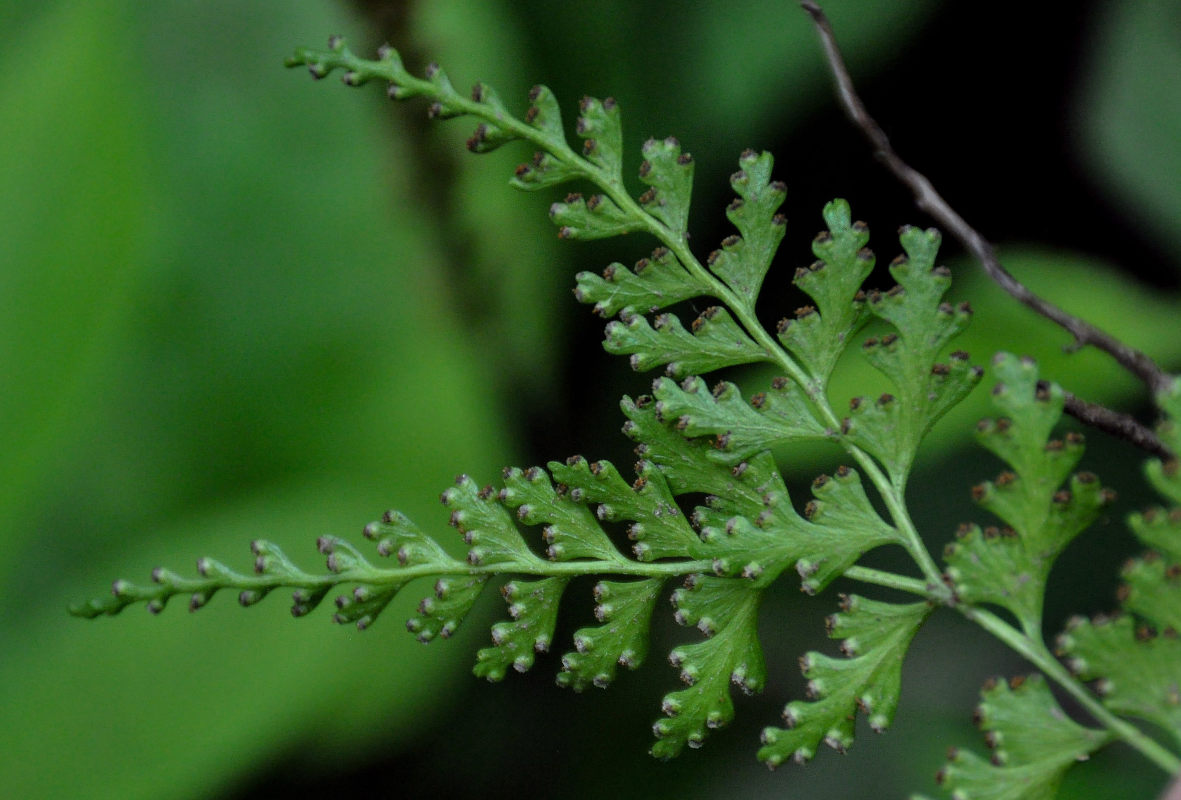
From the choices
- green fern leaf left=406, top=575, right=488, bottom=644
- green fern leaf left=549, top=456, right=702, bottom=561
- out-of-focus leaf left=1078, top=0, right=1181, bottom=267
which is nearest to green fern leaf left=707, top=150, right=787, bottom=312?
green fern leaf left=549, top=456, right=702, bottom=561

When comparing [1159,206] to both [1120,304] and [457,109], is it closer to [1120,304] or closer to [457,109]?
[1120,304]

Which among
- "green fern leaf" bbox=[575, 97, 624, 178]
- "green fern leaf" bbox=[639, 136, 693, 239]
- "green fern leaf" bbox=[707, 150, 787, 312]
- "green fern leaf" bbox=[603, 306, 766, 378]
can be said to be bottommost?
"green fern leaf" bbox=[603, 306, 766, 378]

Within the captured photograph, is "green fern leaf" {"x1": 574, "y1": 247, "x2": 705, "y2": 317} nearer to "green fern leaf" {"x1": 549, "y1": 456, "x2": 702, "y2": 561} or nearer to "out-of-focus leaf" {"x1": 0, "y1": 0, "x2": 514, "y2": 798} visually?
"green fern leaf" {"x1": 549, "y1": 456, "x2": 702, "y2": 561}

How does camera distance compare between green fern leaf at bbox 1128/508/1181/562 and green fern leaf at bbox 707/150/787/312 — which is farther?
green fern leaf at bbox 707/150/787/312

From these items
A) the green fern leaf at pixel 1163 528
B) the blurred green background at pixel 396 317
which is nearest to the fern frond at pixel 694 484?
the green fern leaf at pixel 1163 528

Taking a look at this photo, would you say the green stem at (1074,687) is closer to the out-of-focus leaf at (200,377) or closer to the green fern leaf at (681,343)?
the green fern leaf at (681,343)

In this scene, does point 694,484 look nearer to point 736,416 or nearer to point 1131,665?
point 736,416
